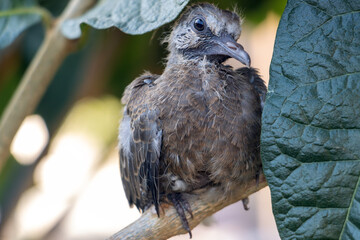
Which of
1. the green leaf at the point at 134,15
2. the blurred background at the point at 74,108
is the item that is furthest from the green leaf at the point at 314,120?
the blurred background at the point at 74,108

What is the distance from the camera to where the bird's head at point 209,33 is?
59.4 inches

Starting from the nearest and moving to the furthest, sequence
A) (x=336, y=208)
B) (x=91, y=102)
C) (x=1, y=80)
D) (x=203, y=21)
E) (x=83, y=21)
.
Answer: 1. (x=336, y=208)
2. (x=83, y=21)
3. (x=203, y=21)
4. (x=1, y=80)
5. (x=91, y=102)

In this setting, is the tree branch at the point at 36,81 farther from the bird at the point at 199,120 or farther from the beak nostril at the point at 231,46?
the beak nostril at the point at 231,46

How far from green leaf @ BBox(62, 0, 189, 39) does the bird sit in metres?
0.26

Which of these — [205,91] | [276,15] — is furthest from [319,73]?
[276,15]

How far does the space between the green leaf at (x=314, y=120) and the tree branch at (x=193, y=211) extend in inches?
14.9

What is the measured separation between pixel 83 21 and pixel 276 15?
1.03 m

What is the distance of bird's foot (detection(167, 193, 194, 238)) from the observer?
4.68ft

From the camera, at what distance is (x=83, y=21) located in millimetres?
1330

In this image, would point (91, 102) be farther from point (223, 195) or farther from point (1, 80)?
point (223, 195)

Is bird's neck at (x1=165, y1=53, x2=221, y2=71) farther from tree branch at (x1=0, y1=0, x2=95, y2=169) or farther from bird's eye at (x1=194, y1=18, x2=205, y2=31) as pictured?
tree branch at (x1=0, y1=0, x2=95, y2=169)

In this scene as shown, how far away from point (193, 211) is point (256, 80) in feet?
1.40

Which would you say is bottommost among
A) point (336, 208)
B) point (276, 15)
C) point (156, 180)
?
point (336, 208)

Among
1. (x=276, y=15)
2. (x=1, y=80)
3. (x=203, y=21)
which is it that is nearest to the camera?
(x=203, y=21)
